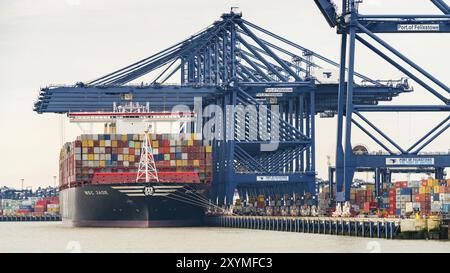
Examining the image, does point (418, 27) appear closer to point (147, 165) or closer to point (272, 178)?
point (147, 165)

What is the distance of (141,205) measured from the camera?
297 feet

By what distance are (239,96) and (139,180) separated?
48.0 ft

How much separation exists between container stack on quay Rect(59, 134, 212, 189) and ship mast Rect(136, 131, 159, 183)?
158 cm

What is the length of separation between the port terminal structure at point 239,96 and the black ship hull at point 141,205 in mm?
8691

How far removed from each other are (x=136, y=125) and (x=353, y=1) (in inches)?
1173

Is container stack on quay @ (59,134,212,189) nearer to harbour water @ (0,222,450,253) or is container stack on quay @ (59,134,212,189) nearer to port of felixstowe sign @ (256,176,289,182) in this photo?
port of felixstowe sign @ (256,176,289,182)

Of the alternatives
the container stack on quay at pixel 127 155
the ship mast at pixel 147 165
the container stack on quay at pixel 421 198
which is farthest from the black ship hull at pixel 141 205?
the container stack on quay at pixel 421 198

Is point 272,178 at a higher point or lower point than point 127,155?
lower

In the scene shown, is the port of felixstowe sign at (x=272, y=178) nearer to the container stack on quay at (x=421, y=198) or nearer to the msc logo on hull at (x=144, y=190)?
the container stack on quay at (x=421, y=198)

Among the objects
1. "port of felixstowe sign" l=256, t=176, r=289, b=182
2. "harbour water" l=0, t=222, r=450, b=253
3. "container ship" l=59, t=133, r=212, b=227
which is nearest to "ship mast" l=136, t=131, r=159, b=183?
"container ship" l=59, t=133, r=212, b=227

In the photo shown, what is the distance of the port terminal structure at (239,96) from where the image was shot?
102m

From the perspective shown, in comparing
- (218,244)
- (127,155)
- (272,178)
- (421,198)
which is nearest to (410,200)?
(421,198)

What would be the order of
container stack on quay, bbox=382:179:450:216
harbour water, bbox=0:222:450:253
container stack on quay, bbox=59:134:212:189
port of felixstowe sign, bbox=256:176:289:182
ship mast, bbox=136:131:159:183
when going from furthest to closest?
port of felixstowe sign, bbox=256:176:289:182
container stack on quay, bbox=59:134:212:189
ship mast, bbox=136:131:159:183
container stack on quay, bbox=382:179:450:216
harbour water, bbox=0:222:450:253

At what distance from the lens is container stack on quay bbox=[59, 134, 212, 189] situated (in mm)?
96875
